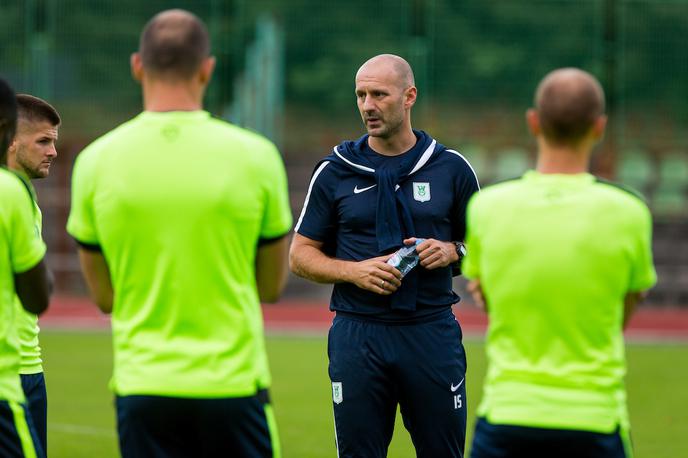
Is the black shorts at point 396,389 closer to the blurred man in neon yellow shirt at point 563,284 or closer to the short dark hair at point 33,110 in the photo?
the short dark hair at point 33,110

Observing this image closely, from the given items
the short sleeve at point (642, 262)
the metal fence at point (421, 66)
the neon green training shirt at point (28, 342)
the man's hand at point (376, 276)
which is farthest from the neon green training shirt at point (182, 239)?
the metal fence at point (421, 66)

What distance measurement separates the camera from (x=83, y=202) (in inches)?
163

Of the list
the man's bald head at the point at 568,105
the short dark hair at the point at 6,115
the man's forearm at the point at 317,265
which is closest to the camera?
the man's bald head at the point at 568,105

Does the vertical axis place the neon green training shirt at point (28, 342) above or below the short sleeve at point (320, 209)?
below

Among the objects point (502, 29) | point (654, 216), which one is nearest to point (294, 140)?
point (502, 29)

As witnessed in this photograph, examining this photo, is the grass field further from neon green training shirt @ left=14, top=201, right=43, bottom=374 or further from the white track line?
neon green training shirt @ left=14, top=201, right=43, bottom=374

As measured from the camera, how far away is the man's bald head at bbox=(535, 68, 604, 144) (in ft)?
13.1

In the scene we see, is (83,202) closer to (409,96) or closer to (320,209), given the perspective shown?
(320,209)

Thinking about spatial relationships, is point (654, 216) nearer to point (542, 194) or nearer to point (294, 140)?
point (294, 140)

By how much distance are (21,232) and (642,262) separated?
2.06 m

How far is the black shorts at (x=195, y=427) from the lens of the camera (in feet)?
13.4

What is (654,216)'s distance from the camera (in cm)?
2395

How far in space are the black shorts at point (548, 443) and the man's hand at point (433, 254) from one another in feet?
6.45

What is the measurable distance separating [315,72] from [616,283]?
20793 mm
